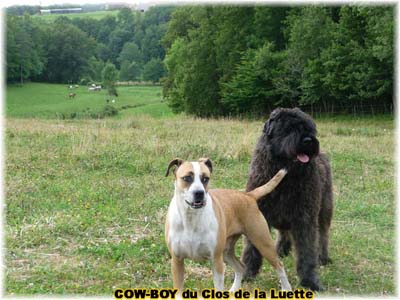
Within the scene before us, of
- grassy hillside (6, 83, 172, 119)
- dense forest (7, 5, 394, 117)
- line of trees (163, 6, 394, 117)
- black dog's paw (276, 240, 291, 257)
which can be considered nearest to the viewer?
black dog's paw (276, 240, 291, 257)

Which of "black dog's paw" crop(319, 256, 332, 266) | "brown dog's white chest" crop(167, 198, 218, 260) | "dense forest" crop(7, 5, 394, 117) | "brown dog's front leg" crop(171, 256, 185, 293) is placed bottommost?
"black dog's paw" crop(319, 256, 332, 266)

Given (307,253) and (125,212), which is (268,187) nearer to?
(307,253)

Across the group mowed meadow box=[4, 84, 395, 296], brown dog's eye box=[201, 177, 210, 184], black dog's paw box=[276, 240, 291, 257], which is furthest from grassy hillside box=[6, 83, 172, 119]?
brown dog's eye box=[201, 177, 210, 184]

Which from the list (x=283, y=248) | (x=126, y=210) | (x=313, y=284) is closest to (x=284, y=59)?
(x=126, y=210)

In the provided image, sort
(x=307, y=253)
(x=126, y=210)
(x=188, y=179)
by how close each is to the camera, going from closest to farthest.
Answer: (x=188, y=179)
(x=307, y=253)
(x=126, y=210)

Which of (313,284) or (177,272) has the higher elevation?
(177,272)

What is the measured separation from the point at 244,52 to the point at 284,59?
417cm

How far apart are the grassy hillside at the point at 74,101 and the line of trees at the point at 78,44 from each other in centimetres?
201

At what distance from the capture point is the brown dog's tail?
5969 millimetres

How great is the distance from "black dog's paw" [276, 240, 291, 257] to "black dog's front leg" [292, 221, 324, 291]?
858 mm

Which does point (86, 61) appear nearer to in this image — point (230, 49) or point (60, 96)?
point (60, 96)

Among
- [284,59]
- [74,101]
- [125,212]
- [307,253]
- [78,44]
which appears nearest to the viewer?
[307,253]

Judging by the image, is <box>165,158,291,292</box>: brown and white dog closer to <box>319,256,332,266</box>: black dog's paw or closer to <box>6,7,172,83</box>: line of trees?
<box>319,256,332,266</box>: black dog's paw

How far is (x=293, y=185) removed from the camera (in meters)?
6.17
